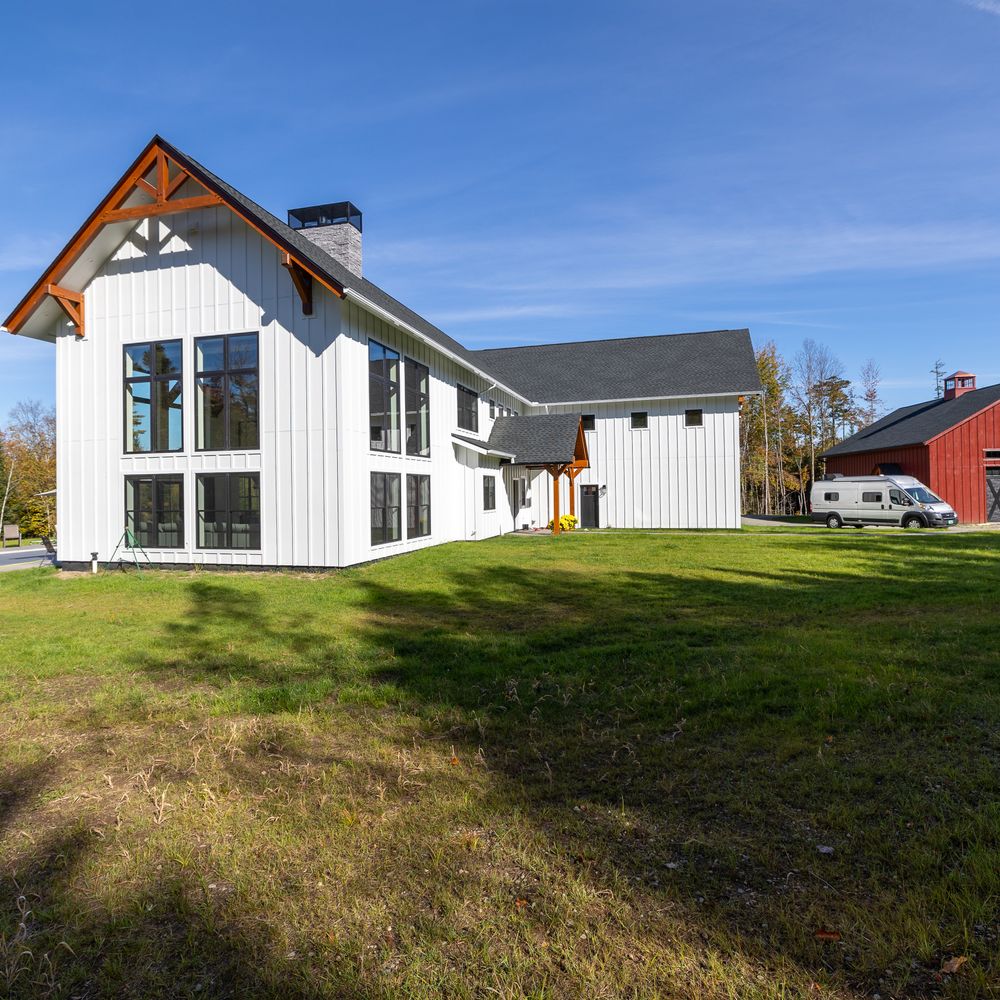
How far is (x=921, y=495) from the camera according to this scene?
24.8m

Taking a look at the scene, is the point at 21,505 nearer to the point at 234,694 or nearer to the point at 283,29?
the point at 283,29

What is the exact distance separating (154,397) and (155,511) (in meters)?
2.73

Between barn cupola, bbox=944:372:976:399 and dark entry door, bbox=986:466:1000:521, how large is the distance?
803 cm

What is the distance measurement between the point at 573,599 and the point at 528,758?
21.0 ft

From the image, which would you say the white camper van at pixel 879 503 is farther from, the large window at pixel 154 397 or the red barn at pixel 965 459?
the large window at pixel 154 397

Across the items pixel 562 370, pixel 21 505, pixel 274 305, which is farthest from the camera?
pixel 21 505

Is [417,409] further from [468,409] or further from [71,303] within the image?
[71,303]

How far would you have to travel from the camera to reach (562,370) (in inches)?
1236

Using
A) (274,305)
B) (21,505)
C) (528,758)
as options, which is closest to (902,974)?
(528,758)

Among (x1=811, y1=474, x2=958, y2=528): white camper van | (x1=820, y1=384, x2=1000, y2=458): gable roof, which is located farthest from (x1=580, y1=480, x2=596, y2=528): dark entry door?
(x1=811, y1=474, x2=958, y2=528): white camper van

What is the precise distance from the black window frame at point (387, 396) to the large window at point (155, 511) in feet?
15.5

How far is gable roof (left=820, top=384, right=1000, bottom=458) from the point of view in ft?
94.7

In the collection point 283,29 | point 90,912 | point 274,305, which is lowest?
point 90,912

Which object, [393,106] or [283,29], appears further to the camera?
[393,106]
